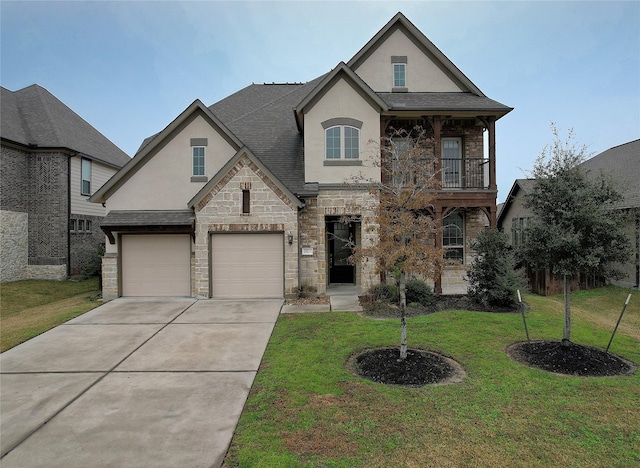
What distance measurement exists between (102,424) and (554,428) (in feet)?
20.3

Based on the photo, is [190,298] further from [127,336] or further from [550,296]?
[550,296]

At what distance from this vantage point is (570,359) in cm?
698

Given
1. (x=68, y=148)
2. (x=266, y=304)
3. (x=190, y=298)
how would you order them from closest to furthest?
(x=266, y=304)
(x=190, y=298)
(x=68, y=148)

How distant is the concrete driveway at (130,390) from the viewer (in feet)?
14.8

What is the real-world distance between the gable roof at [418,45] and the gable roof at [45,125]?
1640 cm

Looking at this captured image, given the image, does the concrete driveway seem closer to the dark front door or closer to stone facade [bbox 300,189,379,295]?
stone facade [bbox 300,189,379,295]

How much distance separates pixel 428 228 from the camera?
23.6ft

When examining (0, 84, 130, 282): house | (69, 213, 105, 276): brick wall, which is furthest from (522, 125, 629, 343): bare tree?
(69, 213, 105, 276): brick wall

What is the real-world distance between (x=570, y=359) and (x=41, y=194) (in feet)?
78.2

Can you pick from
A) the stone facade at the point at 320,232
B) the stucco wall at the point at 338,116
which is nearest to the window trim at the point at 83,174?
the stucco wall at the point at 338,116

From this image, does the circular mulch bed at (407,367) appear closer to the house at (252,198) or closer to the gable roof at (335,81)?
the house at (252,198)

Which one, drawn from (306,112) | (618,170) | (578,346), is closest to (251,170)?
(306,112)

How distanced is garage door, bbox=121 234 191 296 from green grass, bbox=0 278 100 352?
4.81 feet

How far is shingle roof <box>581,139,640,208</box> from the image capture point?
16.1 metres
